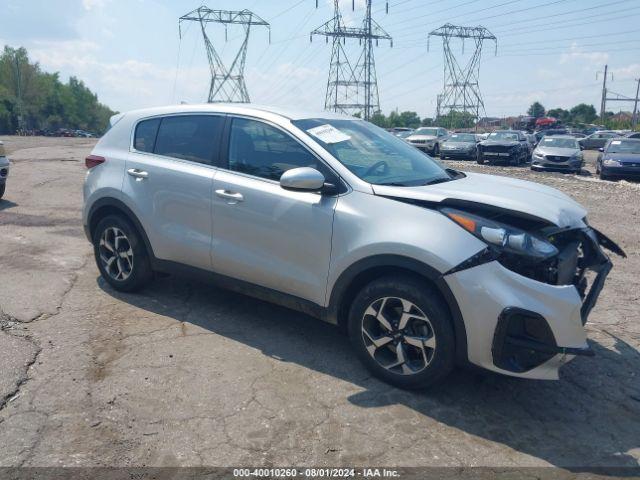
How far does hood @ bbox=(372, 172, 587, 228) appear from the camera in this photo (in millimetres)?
3615

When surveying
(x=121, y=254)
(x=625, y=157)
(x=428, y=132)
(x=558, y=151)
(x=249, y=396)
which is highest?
(x=428, y=132)

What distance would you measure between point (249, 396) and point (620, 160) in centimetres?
1804

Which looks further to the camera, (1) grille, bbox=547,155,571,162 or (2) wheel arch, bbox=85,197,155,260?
(1) grille, bbox=547,155,571,162

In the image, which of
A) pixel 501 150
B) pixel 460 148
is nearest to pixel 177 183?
pixel 501 150

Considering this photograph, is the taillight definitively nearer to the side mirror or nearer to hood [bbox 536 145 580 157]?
the side mirror

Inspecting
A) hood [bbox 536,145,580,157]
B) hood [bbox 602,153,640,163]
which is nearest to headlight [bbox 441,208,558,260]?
hood [bbox 602,153,640,163]

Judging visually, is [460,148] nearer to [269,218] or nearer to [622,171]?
[622,171]

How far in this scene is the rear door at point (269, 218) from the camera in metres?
4.02

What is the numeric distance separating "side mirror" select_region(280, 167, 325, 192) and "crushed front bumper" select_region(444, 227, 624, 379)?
1.08m

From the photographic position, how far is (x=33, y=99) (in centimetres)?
8975

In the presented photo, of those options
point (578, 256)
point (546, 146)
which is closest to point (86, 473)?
point (578, 256)

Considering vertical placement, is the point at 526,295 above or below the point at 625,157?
below

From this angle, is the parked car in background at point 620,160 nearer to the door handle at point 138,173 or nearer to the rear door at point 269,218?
the rear door at point 269,218

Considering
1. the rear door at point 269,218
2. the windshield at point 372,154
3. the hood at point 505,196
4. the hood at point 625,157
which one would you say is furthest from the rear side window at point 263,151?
the hood at point 625,157
